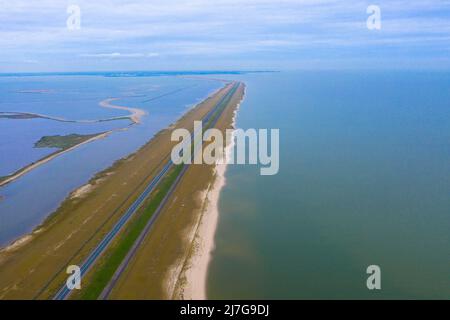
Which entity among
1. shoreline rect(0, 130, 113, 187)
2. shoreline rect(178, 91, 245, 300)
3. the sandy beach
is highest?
the sandy beach

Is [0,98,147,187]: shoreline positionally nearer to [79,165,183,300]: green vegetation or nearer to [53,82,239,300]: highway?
[53,82,239,300]: highway

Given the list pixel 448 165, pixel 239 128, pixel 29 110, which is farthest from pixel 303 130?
pixel 29 110

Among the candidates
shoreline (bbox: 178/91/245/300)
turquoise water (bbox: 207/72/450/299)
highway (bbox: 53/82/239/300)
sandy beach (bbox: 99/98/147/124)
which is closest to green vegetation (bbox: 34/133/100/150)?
sandy beach (bbox: 99/98/147/124)

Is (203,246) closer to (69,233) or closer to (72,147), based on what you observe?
(69,233)

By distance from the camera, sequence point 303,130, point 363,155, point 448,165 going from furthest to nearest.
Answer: point 303,130 → point 363,155 → point 448,165
